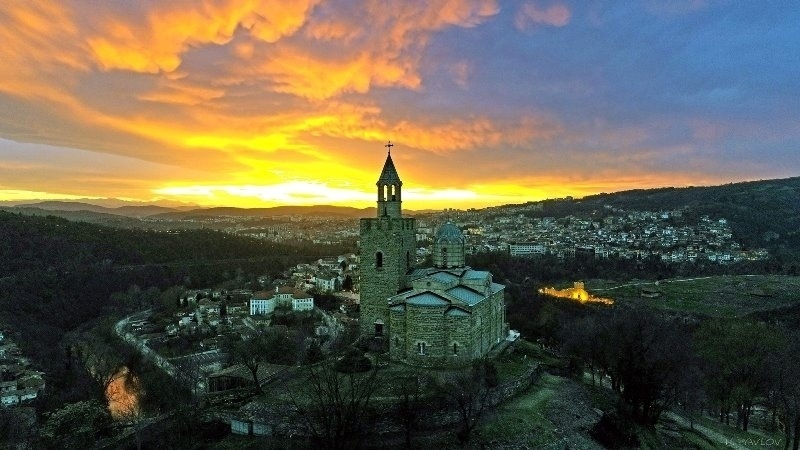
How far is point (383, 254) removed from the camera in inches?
1082

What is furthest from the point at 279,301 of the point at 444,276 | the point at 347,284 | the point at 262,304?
the point at 444,276

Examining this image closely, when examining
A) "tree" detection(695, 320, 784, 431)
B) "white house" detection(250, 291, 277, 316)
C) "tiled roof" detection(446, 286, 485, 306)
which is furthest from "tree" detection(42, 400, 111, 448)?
"white house" detection(250, 291, 277, 316)

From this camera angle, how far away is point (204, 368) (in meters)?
39.7

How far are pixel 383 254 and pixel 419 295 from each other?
13.5 feet

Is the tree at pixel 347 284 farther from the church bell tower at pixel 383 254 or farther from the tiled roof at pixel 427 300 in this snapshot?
the tiled roof at pixel 427 300

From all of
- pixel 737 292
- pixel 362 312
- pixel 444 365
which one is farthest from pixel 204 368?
pixel 737 292

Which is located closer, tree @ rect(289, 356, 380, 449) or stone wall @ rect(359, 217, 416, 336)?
tree @ rect(289, 356, 380, 449)

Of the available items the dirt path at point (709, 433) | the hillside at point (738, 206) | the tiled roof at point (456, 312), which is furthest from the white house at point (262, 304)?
the hillside at point (738, 206)

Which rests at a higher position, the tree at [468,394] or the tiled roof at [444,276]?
the tiled roof at [444,276]

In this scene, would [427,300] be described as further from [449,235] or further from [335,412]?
[335,412]

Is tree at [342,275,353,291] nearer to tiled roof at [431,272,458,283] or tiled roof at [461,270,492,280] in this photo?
tiled roof at [461,270,492,280]

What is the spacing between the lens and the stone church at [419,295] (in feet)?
76.3

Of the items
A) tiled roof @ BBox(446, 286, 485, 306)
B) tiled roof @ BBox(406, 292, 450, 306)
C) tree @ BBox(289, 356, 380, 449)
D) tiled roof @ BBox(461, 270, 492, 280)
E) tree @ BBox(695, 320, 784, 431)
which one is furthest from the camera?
tree @ BBox(695, 320, 784, 431)

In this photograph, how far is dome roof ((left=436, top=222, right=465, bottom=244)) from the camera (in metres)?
28.2
